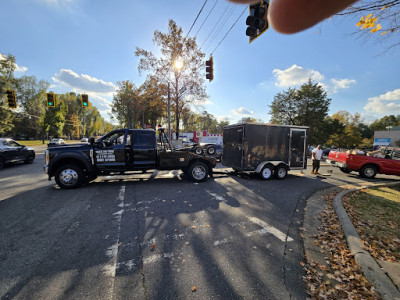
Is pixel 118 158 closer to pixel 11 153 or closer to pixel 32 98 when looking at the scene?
pixel 11 153

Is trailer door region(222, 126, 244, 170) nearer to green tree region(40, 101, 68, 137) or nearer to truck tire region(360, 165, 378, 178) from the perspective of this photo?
truck tire region(360, 165, 378, 178)

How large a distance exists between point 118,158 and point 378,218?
8.54m

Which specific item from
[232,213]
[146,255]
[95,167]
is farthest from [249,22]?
[95,167]

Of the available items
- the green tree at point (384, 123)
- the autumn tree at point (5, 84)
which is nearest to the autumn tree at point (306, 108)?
the autumn tree at point (5, 84)

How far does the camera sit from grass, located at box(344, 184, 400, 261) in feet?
10.2

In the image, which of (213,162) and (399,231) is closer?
(399,231)

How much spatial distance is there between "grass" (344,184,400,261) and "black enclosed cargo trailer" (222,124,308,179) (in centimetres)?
305

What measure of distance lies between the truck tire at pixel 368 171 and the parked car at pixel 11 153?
859 inches

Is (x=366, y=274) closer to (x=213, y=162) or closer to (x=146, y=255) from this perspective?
(x=146, y=255)

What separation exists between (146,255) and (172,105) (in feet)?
76.5

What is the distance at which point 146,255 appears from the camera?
280 centimetres

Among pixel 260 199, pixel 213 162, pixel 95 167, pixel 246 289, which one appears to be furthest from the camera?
pixel 213 162

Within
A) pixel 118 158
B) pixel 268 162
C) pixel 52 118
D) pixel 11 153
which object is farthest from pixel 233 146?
pixel 52 118

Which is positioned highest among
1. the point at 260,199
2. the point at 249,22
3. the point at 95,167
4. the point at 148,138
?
the point at 249,22
